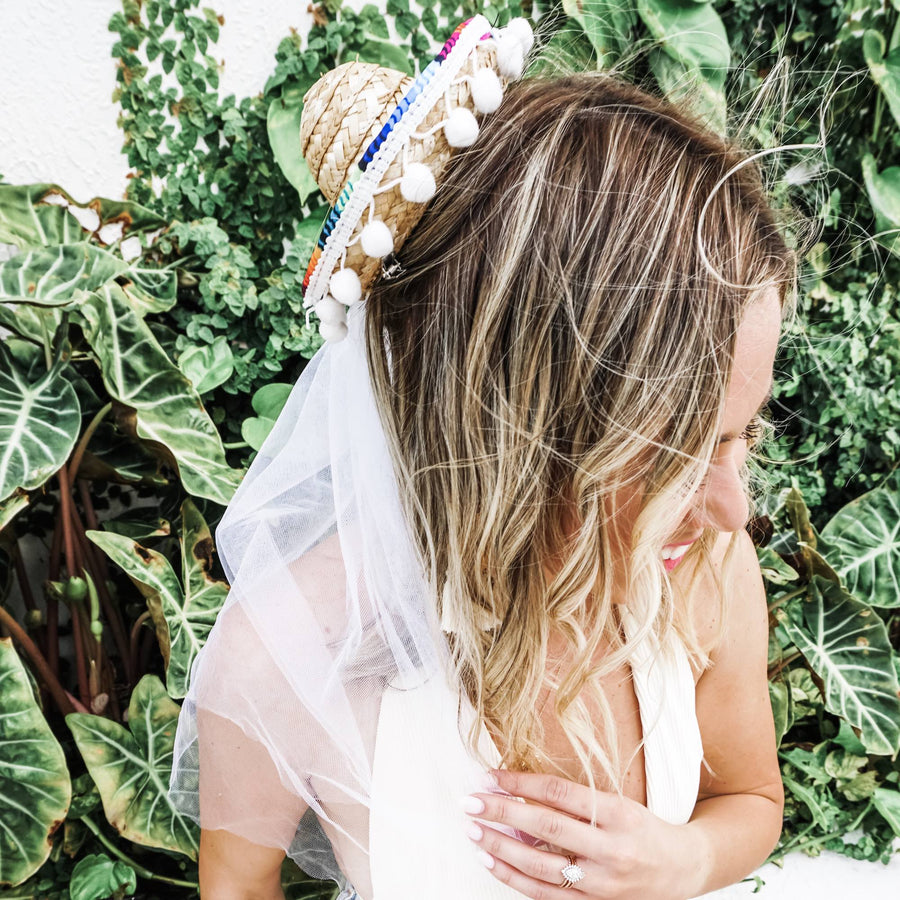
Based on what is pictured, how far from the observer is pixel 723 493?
0.73 metres

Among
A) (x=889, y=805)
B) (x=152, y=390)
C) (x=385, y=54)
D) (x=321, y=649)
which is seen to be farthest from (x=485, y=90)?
(x=889, y=805)

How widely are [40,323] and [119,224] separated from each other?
0.36m

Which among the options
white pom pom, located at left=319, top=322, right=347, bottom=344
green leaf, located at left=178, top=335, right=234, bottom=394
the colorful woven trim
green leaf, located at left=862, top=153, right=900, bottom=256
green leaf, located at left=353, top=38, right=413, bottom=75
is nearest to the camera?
the colorful woven trim

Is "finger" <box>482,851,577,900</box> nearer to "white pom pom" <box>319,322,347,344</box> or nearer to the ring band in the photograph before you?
the ring band

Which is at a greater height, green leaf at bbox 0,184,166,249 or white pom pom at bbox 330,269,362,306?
green leaf at bbox 0,184,166,249

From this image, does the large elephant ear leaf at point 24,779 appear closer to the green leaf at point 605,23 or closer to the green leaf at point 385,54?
the green leaf at point 385,54

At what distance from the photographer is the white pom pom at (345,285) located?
0.64 m

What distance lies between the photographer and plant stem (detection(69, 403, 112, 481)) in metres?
1.29

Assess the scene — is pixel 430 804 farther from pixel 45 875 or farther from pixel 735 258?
pixel 45 875

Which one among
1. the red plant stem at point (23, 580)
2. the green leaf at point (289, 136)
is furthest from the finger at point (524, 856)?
the green leaf at point (289, 136)

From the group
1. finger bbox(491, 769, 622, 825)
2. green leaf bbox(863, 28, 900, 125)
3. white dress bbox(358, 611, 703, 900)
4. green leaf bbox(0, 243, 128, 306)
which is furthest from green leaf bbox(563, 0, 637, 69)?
finger bbox(491, 769, 622, 825)

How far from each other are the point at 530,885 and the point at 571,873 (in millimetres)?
46

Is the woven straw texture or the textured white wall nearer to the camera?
the woven straw texture

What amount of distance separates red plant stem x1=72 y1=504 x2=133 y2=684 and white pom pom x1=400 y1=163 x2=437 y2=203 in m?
1.07
